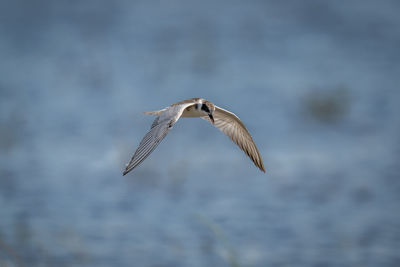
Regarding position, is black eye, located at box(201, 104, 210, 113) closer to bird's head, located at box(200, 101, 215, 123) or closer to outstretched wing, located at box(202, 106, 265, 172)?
bird's head, located at box(200, 101, 215, 123)

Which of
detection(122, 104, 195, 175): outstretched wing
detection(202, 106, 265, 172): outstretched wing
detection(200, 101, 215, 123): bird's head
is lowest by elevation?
detection(122, 104, 195, 175): outstretched wing

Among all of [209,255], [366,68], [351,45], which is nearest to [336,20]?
[351,45]

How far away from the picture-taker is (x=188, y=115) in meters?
5.70

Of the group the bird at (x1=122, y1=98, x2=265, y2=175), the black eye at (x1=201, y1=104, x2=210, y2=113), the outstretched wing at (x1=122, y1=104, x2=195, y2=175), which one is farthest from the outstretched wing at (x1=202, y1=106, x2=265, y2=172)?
the outstretched wing at (x1=122, y1=104, x2=195, y2=175)

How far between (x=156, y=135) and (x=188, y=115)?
3.15ft

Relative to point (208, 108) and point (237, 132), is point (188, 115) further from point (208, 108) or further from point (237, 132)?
point (237, 132)

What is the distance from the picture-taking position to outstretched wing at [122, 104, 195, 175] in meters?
4.36

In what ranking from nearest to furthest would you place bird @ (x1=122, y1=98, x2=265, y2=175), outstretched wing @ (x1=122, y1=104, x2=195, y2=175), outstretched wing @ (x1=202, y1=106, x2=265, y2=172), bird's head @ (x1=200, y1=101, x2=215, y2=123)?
outstretched wing @ (x1=122, y1=104, x2=195, y2=175), bird @ (x1=122, y1=98, x2=265, y2=175), bird's head @ (x1=200, y1=101, x2=215, y2=123), outstretched wing @ (x1=202, y1=106, x2=265, y2=172)

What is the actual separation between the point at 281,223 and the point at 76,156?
4497 millimetres

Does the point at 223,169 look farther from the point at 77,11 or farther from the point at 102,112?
the point at 77,11

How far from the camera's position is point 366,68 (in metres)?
17.6

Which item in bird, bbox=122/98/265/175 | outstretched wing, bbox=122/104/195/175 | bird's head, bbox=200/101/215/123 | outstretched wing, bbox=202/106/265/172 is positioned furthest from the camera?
outstretched wing, bbox=202/106/265/172

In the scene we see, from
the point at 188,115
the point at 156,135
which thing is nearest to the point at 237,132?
the point at 188,115

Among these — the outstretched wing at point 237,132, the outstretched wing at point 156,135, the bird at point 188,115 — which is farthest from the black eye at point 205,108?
the outstretched wing at point 237,132
